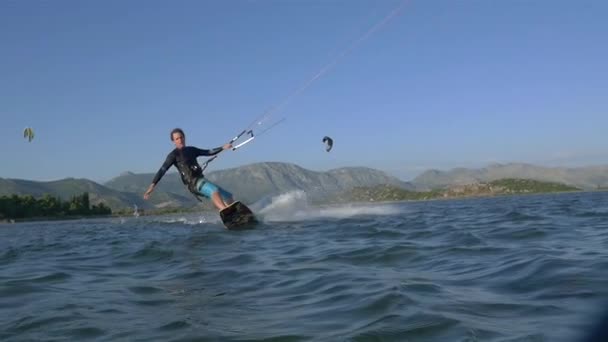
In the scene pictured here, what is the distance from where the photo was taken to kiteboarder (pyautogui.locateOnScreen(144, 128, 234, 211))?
59.0 feet

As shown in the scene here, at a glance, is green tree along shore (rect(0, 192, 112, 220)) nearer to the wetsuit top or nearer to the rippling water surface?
the wetsuit top

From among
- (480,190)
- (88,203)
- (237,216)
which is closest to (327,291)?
(237,216)

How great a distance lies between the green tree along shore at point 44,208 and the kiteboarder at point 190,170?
105 m

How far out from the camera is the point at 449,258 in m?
9.17

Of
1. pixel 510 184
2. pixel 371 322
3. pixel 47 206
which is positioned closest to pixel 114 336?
pixel 371 322

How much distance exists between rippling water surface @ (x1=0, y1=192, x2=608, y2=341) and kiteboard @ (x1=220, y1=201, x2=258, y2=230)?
525cm

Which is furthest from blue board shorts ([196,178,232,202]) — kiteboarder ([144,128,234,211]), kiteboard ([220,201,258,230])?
kiteboard ([220,201,258,230])

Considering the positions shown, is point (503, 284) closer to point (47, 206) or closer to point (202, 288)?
point (202, 288)

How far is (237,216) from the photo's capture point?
1844 centimetres

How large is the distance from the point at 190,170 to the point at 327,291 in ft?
38.6

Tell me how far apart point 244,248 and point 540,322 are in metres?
8.02

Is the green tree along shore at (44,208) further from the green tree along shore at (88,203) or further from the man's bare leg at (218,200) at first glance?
the man's bare leg at (218,200)

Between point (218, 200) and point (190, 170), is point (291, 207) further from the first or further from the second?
point (190, 170)

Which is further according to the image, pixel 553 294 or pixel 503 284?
pixel 503 284
